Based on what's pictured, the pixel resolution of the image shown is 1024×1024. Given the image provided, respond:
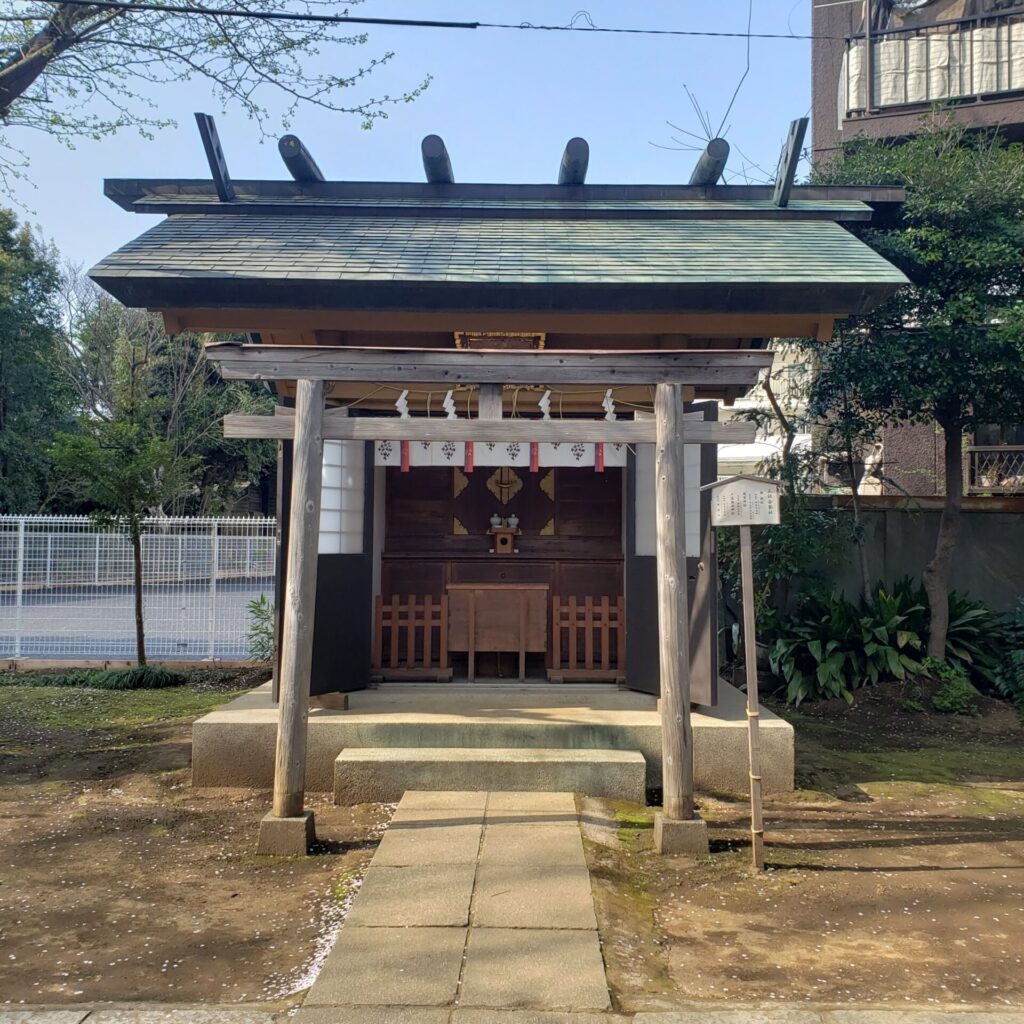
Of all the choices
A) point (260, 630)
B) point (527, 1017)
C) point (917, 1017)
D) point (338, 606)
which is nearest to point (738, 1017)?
point (917, 1017)

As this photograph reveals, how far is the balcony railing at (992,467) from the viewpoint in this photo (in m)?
13.9

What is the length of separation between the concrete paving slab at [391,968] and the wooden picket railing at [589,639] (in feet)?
14.6

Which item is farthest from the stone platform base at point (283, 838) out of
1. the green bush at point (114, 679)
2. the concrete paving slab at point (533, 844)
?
the green bush at point (114, 679)

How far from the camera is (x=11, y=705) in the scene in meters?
10.1

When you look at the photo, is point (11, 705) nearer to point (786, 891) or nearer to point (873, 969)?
point (786, 891)

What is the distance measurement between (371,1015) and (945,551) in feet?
30.8

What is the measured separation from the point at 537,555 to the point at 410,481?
1616 millimetres

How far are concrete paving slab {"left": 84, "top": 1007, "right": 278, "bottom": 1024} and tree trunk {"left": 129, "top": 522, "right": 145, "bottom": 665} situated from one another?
9.20 metres

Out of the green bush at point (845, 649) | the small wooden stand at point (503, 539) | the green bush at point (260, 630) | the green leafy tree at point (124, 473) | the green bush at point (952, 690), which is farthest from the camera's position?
the green bush at point (260, 630)

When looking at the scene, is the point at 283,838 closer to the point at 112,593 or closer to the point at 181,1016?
the point at 181,1016

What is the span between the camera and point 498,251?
7.52 meters

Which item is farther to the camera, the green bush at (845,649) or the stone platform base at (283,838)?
the green bush at (845,649)

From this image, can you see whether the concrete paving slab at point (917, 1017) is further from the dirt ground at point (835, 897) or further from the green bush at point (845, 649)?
the green bush at point (845, 649)

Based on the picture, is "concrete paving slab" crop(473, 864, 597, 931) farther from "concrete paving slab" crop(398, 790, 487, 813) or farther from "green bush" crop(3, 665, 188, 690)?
"green bush" crop(3, 665, 188, 690)
